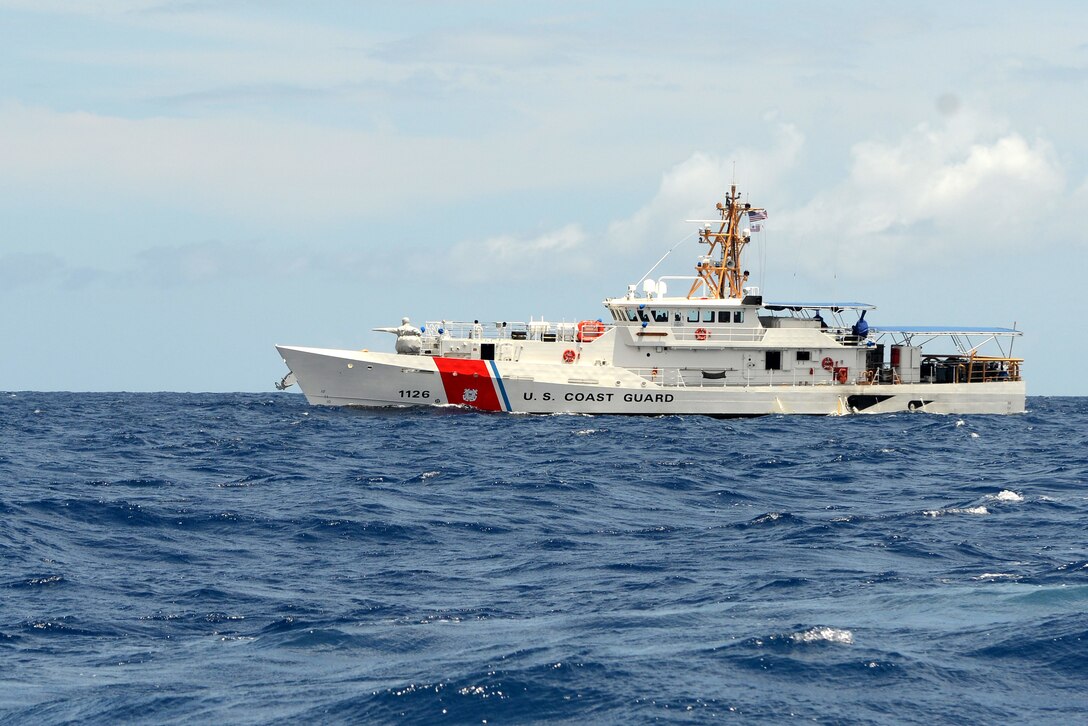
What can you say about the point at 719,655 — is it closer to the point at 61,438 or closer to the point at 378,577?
the point at 378,577

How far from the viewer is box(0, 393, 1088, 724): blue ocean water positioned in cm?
1012

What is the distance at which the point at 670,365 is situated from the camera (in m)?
45.5

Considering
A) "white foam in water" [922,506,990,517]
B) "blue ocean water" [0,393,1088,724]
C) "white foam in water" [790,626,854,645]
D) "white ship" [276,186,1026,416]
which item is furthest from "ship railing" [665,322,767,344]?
"white foam in water" [790,626,854,645]

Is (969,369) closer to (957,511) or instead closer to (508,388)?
(508,388)

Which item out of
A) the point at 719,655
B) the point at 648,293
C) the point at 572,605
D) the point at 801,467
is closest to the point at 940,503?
the point at 801,467

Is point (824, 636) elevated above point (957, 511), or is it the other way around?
point (957, 511)

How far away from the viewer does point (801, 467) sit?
2859cm

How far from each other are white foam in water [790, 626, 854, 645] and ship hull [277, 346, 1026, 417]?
32.0m

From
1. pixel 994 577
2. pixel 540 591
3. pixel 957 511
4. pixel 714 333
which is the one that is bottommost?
pixel 540 591

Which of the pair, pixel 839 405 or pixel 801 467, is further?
pixel 839 405

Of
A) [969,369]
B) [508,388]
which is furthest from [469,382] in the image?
[969,369]

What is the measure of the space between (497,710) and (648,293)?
1449 inches

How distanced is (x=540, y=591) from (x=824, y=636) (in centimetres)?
391

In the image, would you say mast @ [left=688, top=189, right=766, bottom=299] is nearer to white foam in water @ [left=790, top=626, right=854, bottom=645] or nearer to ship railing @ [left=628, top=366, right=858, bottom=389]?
ship railing @ [left=628, top=366, right=858, bottom=389]
